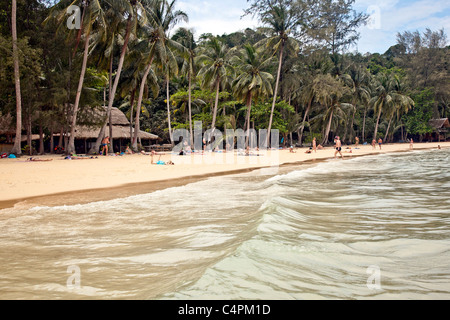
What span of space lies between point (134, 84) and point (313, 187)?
2027 centimetres

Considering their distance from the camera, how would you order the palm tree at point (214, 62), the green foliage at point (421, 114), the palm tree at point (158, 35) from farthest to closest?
1. the green foliage at point (421, 114)
2. the palm tree at point (214, 62)
3. the palm tree at point (158, 35)

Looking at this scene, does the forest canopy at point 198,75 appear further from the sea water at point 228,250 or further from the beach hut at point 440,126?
the sea water at point 228,250

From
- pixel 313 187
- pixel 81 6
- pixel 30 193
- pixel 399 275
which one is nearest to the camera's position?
pixel 399 275

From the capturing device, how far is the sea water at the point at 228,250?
10.5 ft

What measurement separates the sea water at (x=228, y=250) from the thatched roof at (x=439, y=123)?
4894cm

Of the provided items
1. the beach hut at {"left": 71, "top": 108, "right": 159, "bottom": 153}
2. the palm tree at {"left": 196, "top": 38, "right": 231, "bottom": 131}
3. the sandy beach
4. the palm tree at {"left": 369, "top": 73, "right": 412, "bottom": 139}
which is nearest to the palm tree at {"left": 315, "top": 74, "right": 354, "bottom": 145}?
the palm tree at {"left": 369, "top": 73, "right": 412, "bottom": 139}

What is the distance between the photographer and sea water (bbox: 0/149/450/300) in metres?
3.19

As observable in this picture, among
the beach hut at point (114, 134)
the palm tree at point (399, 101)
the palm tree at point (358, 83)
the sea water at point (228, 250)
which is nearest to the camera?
the sea water at point (228, 250)

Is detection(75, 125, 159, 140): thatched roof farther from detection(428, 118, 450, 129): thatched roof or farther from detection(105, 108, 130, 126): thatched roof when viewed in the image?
detection(428, 118, 450, 129): thatched roof

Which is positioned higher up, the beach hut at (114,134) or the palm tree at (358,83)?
the palm tree at (358,83)

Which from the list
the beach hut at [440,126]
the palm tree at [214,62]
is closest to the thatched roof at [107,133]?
the palm tree at [214,62]

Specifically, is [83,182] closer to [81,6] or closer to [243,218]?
[243,218]

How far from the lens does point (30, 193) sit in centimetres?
918
